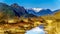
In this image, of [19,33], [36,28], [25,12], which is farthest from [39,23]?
[19,33]

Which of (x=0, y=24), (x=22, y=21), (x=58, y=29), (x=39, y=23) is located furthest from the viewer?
(x=39, y=23)

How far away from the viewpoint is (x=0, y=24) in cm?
692

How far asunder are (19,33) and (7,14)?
0.92 m

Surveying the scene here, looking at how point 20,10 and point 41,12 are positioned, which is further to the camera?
point 20,10

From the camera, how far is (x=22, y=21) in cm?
741

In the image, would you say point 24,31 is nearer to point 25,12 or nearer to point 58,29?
point 25,12

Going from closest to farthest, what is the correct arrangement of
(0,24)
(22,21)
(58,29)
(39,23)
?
(58,29) < (0,24) < (22,21) < (39,23)

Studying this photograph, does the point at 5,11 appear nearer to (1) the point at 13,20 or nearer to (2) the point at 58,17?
(1) the point at 13,20

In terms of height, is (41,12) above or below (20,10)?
Answer: below

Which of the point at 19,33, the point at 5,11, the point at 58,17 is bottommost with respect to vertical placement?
the point at 19,33

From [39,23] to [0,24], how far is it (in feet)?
5.99

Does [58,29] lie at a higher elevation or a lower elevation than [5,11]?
lower

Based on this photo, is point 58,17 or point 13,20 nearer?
point 58,17

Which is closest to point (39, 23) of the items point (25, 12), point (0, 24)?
point (25, 12)
